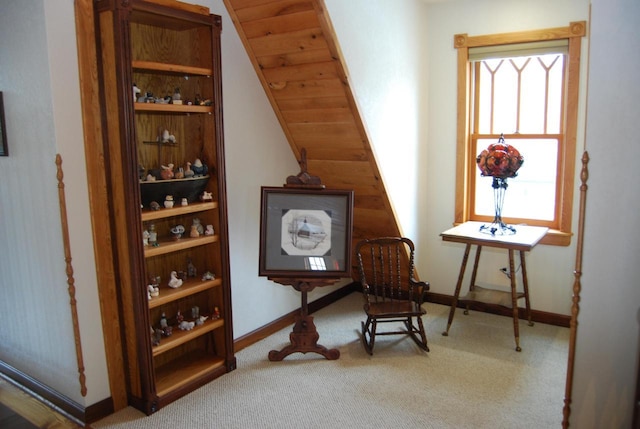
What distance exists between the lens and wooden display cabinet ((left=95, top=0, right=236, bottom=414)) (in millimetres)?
2445

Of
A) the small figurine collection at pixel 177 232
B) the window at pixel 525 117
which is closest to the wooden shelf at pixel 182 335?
the small figurine collection at pixel 177 232

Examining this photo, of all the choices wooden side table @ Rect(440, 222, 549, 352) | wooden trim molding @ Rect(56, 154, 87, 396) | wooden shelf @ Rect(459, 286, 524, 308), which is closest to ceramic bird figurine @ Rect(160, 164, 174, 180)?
wooden trim molding @ Rect(56, 154, 87, 396)

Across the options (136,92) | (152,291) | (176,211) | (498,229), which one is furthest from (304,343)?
(136,92)

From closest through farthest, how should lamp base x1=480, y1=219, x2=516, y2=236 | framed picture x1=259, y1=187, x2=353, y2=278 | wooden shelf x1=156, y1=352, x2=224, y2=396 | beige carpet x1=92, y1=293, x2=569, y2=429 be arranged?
beige carpet x1=92, y1=293, x2=569, y2=429 → wooden shelf x1=156, y1=352, x2=224, y2=396 → framed picture x1=259, y1=187, x2=353, y2=278 → lamp base x1=480, y1=219, x2=516, y2=236

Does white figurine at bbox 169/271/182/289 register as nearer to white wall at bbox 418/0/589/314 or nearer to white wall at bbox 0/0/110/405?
white wall at bbox 0/0/110/405

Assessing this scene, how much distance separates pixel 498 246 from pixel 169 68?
233 centimetres

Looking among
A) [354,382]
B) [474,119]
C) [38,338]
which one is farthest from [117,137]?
[474,119]

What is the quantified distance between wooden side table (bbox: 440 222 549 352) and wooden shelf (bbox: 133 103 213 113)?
1.85 metres

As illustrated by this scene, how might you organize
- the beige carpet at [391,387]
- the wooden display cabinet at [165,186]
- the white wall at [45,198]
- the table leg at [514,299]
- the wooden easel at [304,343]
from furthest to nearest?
the table leg at [514,299] → the wooden easel at [304,343] → the beige carpet at [391,387] → the wooden display cabinet at [165,186] → the white wall at [45,198]

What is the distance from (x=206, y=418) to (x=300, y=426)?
1.64 ft

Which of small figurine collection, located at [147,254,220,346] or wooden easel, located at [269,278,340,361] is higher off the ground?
small figurine collection, located at [147,254,220,346]

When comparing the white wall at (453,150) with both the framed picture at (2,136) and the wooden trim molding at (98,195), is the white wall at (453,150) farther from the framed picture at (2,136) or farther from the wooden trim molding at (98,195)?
the framed picture at (2,136)

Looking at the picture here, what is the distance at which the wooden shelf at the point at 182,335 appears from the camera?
271 cm

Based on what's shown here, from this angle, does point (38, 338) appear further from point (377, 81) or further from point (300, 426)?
point (377, 81)
